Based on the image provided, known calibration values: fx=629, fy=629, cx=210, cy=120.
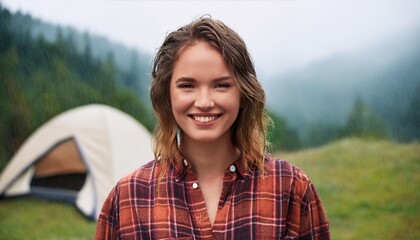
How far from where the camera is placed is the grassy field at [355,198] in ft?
13.3

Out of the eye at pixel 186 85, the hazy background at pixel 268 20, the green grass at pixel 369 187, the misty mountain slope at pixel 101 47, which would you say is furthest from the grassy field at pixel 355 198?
the eye at pixel 186 85

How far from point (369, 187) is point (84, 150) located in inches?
79.7

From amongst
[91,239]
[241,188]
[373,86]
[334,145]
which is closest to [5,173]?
[91,239]

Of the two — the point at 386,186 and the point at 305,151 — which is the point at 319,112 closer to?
the point at 305,151

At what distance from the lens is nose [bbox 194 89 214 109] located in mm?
1348

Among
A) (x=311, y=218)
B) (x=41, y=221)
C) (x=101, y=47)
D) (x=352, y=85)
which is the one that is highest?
(x=101, y=47)

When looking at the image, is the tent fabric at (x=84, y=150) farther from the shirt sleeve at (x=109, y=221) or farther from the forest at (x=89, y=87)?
the shirt sleeve at (x=109, y=221)

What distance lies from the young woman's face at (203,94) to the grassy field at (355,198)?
288cm

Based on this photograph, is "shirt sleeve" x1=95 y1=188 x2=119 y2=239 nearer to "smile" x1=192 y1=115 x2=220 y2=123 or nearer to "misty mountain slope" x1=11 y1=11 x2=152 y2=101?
"smile" x1=192 y1=115 x2=220 y2=123

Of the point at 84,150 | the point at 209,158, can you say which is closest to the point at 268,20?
the point at 84,150

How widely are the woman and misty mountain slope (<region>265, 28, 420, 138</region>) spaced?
9.51ft

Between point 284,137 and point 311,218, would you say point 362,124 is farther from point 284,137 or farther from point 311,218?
point 311,218

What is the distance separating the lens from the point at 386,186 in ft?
13.7

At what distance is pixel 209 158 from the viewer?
1488 mm
